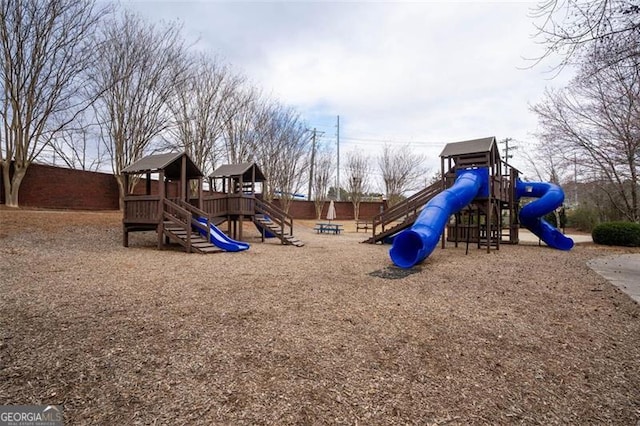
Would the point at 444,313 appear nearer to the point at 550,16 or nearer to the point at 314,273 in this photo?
the point at 314,273

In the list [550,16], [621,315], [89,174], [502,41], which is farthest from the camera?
[89,174]

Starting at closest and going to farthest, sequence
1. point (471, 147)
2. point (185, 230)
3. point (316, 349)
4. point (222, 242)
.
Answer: point (316, 349), point (222, 242), point (185, 230), point (471, 147)

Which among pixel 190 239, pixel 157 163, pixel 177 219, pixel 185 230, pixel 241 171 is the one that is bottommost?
pixel 190 239

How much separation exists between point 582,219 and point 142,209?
104ft

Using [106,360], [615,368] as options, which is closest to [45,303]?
[106,360]

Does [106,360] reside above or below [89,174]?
below

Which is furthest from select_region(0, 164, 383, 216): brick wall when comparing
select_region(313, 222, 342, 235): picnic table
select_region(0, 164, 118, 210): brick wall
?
select_region(313, 222, 342, 235): picnic table

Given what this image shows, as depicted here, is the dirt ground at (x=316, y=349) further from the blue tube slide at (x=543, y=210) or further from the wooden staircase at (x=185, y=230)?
the blue tube slide at (x=543, y=210)

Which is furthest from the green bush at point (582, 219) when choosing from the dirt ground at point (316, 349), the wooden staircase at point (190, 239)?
the wooden staircase at point (190, 239)

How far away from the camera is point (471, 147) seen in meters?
12.7

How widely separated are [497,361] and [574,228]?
32597mm

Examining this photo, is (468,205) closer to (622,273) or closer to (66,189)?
(622,273)

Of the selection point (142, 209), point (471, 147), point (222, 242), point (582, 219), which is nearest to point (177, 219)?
point (142, 209)

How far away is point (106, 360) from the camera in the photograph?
3.07m
